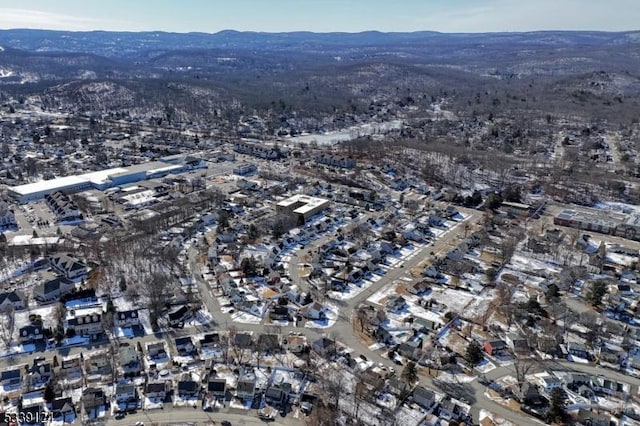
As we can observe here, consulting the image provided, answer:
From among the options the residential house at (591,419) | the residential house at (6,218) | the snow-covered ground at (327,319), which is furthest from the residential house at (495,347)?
the residential house at (6,218)

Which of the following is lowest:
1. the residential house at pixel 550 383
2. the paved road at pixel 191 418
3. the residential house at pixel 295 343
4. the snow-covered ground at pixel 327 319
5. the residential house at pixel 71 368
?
the snow-covered ground at pixel 327 319

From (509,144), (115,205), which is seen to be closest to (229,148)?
(115,205)

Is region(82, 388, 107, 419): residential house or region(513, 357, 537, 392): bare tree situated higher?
region(82, 388, 107, 419): residential house

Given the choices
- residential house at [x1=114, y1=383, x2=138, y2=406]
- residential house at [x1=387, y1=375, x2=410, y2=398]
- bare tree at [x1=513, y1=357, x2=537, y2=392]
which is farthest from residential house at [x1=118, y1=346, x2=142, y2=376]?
bare tree at [x1=513, y1=357, x2=537, y2=392]

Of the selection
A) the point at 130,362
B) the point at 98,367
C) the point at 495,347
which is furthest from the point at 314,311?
the point at 98,367

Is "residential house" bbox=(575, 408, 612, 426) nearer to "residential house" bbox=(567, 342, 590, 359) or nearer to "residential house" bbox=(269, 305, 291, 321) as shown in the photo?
"residential house" bbox=(567, 342, 590, 359)

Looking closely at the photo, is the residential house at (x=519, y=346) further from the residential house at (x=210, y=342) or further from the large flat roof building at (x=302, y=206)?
the large flat roof building at (x=302, y=206)

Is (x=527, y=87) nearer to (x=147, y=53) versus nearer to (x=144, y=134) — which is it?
(x=144, y=134)
